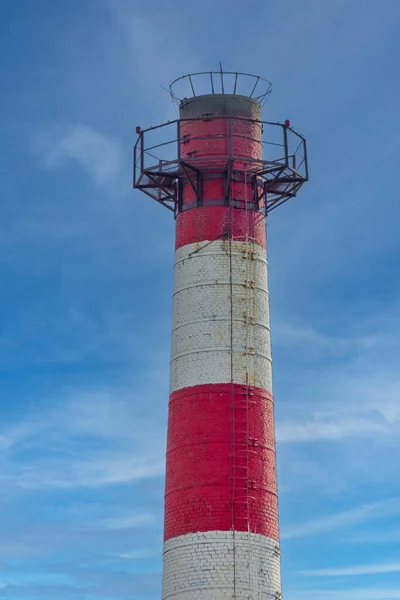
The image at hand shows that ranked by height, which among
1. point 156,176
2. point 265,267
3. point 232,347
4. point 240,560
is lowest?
point 240,560

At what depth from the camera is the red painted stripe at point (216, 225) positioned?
1650 inches

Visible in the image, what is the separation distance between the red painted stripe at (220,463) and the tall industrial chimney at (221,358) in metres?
0.04

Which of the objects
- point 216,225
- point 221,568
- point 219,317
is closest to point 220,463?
point 221,568

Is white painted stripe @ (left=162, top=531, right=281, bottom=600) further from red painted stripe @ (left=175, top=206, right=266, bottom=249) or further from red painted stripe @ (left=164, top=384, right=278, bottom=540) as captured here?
red painted stripe @ (left=175, top=206, right=266, bottom=249)

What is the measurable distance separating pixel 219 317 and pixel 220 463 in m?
5.27

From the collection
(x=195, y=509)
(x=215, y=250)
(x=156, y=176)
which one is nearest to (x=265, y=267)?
(x=215, y=250)

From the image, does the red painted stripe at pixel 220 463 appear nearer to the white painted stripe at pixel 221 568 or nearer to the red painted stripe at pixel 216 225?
the white painted stripe at pixel 221 568

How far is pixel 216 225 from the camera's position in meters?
41.9

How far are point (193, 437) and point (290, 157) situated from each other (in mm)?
11280

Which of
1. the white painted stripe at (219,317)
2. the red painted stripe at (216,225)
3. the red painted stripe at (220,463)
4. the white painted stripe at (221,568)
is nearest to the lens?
the white painted stripe at (221,568)

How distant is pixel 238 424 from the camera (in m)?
39.2

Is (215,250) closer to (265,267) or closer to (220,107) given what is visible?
(265,267)

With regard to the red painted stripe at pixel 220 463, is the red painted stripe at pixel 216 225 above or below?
above

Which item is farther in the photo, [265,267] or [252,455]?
[265,267]
